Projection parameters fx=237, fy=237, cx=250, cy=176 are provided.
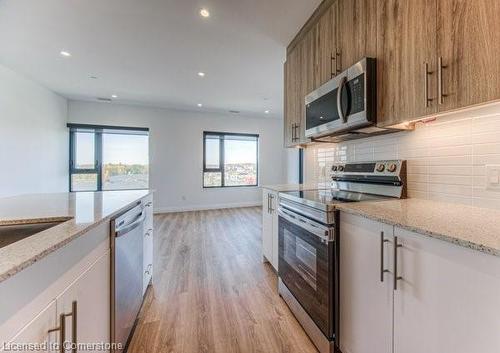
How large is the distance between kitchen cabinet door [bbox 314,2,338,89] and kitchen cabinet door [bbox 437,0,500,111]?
0.88 meters

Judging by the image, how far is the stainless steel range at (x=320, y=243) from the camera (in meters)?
1.40

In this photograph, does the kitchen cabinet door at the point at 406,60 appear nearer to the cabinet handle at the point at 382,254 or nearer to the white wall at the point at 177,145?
the cabinet handle at the point at 382,254

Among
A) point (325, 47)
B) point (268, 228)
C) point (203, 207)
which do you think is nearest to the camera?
point (325, 47)

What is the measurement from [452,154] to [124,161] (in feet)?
20.3

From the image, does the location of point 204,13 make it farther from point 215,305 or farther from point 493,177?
point 215,305

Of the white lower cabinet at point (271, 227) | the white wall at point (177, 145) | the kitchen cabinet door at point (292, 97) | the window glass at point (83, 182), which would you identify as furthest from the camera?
the white wall at point (177, 145)

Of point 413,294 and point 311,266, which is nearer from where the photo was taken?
point 413,294

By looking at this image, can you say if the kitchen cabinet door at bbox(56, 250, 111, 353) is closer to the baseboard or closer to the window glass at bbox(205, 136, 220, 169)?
the baseboard

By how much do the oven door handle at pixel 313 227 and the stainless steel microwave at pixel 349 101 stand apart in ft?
2.39

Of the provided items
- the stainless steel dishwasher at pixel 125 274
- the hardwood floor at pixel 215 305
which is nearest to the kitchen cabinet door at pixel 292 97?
the hardwood floor at pixel 215 305

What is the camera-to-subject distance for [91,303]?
1.07 m

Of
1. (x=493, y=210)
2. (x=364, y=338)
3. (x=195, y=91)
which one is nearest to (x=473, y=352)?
(x=364, y=338)

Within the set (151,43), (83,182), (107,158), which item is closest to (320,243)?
(151,43)

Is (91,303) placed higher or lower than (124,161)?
lower
